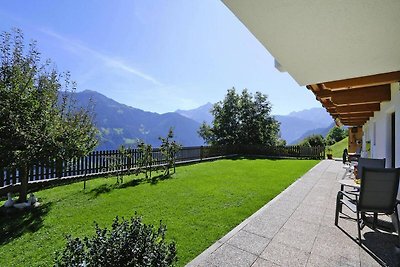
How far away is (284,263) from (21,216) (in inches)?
215

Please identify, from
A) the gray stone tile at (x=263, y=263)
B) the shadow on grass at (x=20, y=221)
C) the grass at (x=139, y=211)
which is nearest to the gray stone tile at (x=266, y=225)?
the grass at (x=139, y=211)

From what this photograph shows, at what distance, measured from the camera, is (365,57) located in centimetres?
263

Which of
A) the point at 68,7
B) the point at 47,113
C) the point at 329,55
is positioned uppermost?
the point at 68,7

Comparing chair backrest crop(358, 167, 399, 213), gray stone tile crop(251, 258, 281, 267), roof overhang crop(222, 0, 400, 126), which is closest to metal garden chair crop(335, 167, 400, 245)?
chair backrest crop(358, 167, 399, 213)

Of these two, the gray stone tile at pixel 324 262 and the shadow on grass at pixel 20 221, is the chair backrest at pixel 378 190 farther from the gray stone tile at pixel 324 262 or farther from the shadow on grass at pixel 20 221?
the shadow on grass at pixel 20 221

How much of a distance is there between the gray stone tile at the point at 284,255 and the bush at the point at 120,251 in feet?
5.92

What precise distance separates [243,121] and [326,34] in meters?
25.0

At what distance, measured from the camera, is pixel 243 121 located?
87.4 feet

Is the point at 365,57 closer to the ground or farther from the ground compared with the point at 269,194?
farther from the ground

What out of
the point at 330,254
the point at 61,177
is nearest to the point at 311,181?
the point at 330,254

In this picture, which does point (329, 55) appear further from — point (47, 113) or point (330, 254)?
point (47, 113)

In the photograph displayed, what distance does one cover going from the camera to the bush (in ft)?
5.35

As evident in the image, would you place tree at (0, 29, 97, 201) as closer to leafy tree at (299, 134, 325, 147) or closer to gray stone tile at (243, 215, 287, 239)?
gray stone tile at (243, 215, 287, 239)

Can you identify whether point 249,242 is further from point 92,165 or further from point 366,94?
point 92,165
